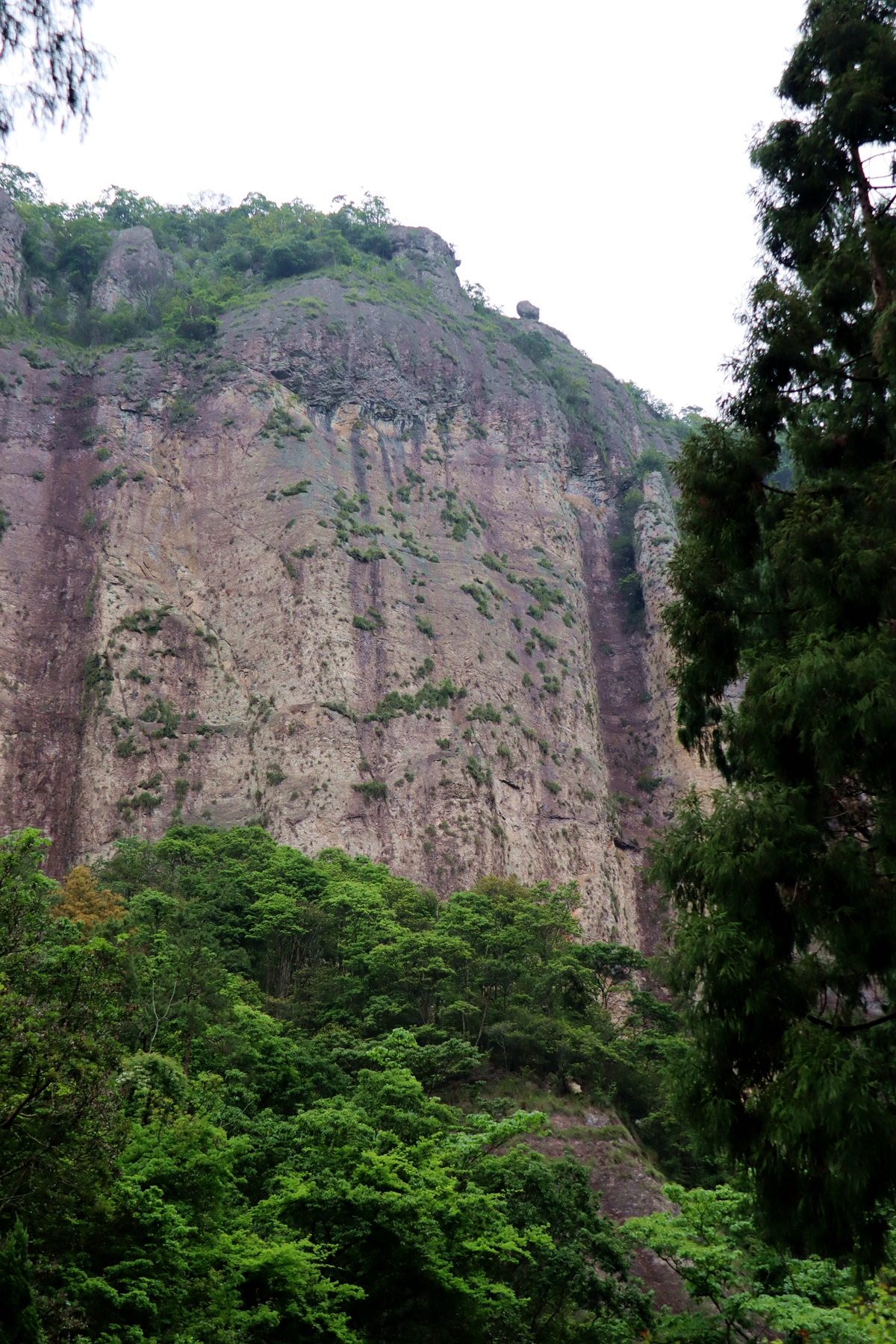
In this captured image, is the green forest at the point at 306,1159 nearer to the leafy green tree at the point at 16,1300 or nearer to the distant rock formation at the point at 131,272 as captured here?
the leafy green tree at the point at 16,1300

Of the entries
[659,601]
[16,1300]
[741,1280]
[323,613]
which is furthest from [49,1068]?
[659,601]

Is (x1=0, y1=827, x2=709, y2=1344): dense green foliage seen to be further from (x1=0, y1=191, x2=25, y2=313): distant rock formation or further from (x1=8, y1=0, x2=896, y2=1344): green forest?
(x1=0, y1=191, x2=25, y2=313): distant rock formation

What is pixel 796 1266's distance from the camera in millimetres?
13570

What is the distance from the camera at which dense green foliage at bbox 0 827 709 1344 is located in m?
9.77

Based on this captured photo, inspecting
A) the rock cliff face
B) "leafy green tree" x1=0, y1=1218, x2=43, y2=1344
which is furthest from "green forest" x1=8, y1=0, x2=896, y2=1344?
the rock cliff face

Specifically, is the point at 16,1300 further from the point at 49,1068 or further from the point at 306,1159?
the point at 306,1159

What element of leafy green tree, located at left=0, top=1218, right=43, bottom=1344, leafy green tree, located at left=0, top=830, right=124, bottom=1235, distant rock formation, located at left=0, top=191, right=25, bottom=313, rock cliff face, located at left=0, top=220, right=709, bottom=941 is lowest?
leafy green tree, located at left=0, top=1218, right=43, bottom=1344

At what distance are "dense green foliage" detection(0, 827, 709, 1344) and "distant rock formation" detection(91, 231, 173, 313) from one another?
36885 mm

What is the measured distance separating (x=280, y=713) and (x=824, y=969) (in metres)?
33.4

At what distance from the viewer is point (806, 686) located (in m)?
8.74

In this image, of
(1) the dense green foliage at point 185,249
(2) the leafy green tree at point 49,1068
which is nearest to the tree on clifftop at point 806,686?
(2) the leafy green tree at point 49,1068

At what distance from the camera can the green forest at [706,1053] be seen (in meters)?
8.41

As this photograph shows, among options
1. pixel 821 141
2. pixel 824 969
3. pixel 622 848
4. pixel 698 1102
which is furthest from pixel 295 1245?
pixel 622 848

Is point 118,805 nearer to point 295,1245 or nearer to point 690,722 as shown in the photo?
point 295,1245
